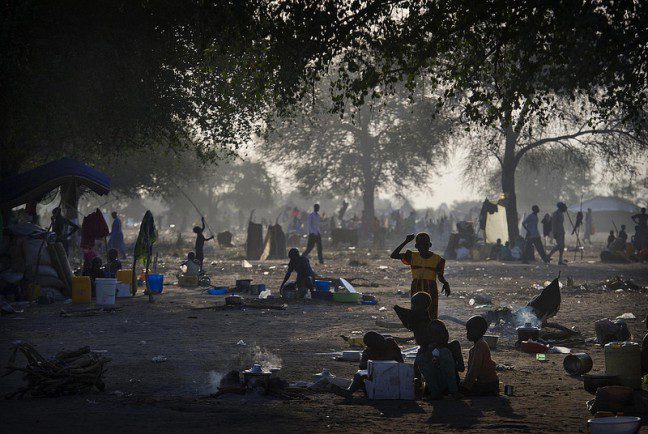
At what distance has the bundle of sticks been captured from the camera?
7.25 m

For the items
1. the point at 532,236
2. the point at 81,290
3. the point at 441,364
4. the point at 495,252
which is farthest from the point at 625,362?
the point at 495,252

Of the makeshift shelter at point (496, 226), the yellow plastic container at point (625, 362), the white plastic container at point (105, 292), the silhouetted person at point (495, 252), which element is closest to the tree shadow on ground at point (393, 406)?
the yellow plastic container at point (625, 362)

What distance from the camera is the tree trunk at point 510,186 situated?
3425 cm

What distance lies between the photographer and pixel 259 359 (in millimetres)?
9500

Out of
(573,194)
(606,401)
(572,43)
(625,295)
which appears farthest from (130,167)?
(573,194)

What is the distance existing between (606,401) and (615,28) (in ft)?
15.0

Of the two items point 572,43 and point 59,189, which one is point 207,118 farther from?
point 572,43

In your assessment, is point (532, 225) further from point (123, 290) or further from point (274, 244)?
point (123, 290)

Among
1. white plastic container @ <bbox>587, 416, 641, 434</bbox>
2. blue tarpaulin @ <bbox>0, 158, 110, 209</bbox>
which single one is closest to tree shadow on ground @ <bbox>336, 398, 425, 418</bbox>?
white plastic container @ <bbox>587, 416, 641, 434</bbox>

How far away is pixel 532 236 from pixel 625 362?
791 inches

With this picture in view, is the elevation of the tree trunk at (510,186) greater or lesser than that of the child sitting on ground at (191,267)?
greater

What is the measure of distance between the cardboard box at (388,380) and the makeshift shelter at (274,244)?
24775 mm

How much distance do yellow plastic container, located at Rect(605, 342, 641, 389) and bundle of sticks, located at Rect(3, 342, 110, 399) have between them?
15.3ft

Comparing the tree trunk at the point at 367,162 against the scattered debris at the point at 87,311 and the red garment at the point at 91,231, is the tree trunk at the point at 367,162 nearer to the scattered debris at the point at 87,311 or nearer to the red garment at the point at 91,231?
the red garment at the point at 91,231
